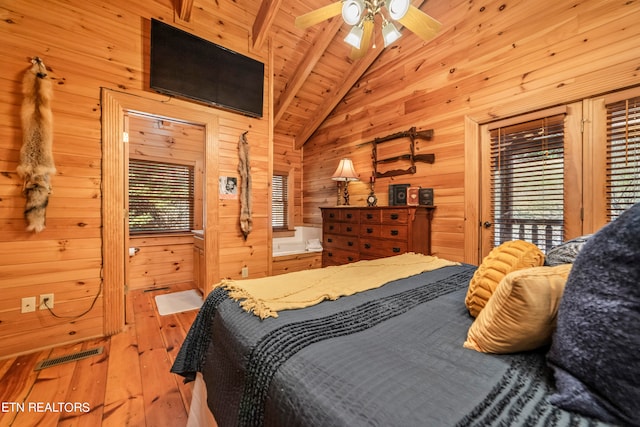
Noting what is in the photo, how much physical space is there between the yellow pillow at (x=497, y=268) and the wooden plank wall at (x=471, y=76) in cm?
198

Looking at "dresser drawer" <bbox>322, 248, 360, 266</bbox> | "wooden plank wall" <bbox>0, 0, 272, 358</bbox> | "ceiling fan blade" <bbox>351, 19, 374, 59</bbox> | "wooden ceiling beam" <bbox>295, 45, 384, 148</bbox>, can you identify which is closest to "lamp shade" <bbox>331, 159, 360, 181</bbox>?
"dresser drawer" <bbox>322, 248, 360, 266</bbox>

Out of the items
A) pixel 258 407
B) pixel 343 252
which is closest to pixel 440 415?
pixel 258 407

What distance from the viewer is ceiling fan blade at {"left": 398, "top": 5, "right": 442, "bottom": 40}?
6.07 ft

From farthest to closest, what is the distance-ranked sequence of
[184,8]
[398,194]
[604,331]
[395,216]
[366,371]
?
[398,194], [395,216], [184,8], [366,371], [604,331]

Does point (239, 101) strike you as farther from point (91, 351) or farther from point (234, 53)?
point (91, 351)

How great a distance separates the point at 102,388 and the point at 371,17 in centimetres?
325

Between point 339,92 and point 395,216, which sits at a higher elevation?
point 339,92

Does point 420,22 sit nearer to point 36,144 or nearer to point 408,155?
point 408,155

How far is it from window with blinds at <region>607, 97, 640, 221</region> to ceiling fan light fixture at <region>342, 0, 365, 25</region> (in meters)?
2.12

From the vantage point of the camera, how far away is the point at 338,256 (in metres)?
3.73

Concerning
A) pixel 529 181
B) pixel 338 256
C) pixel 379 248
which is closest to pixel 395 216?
pixel 379 248

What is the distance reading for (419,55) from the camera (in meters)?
3.29

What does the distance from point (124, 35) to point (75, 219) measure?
179 cm

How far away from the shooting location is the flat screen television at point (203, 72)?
257 cm
